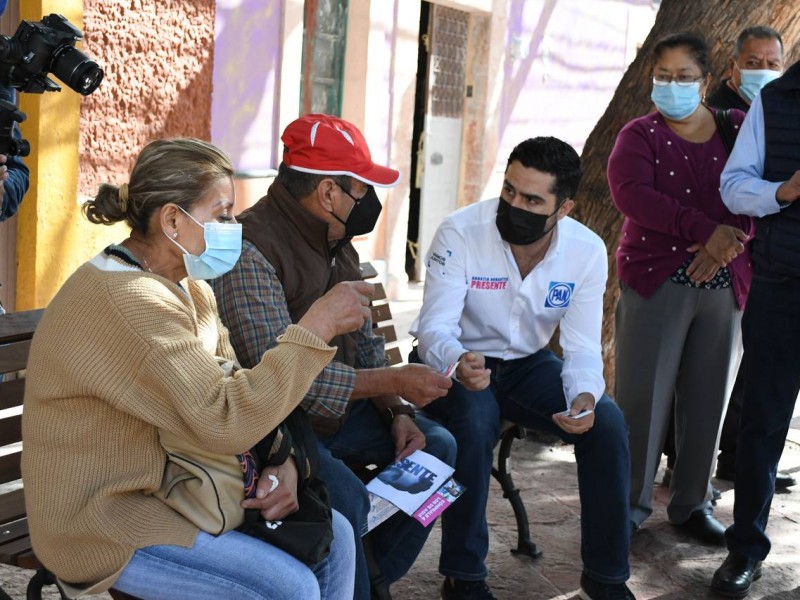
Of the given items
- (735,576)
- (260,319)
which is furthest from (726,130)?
(260,319)

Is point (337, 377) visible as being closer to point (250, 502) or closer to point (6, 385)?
point (250, 502)

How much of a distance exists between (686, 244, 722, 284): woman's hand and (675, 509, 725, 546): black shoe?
1.04 metres

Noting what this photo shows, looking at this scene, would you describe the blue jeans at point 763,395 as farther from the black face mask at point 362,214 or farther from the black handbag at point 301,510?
the black handbag at point 301,510

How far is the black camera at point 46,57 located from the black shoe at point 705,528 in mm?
3017

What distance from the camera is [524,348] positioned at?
13.8 ft

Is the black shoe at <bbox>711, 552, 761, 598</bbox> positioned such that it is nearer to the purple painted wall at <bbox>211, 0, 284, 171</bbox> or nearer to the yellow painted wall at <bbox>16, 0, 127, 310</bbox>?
the yellow painted wall at <bbox>16, 0, 127, 310</bbox>

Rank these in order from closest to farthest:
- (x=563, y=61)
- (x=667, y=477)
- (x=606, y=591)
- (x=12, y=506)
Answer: (x=12, y=506) < (x=606, y=591) < (x=667, y=477) < (x=563, y=61)

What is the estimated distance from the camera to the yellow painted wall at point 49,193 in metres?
6.59

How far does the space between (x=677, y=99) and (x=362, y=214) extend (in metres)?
1.64

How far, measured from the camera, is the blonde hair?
2.78 meters

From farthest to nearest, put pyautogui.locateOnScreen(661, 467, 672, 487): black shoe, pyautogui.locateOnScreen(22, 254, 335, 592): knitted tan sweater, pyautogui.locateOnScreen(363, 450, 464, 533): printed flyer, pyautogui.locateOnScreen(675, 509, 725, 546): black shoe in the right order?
pyautogui.locateOnScreen(661, 467, 672, 487): black shoe
pyautogui.locateOnScreen(675, 509, 725, 546): black shoe
pyautogui.locateOnScreen(363, 450, 464, 533): printed flyer
pyautogui.locateOnScreen(22, 254, 335, 592): knitted tan sweater

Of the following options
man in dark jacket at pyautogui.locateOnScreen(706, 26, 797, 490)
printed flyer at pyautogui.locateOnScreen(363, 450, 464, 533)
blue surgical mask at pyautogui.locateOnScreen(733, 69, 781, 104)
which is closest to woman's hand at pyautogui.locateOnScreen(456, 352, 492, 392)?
printed flyer at pyautogui.locateOnScreen(363, 450, 464, 533)

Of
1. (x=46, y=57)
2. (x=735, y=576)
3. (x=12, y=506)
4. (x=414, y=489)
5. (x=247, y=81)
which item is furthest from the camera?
(x=247, y=81)

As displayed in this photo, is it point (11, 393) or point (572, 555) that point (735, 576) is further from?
point (11, 393)
